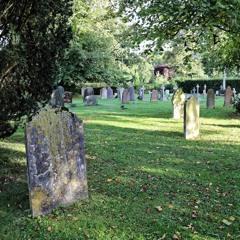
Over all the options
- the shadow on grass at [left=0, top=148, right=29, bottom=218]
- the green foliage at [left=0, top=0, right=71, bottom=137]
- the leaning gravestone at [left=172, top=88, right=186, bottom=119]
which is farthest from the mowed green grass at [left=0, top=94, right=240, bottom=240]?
the leaning gravestone at [left=172, top=88, right=186, bottom=119]

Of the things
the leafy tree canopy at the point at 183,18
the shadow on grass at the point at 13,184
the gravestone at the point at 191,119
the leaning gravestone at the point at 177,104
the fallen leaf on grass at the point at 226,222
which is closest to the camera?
the fallen leaf on grass at the point at 226,222

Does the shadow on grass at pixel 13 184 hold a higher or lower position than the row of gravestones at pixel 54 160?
lower

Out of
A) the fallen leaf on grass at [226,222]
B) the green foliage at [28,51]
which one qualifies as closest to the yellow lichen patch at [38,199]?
the green foliage at [28,51]

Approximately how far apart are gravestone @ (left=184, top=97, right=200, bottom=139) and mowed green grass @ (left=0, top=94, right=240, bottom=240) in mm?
607

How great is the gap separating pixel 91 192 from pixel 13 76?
270cm

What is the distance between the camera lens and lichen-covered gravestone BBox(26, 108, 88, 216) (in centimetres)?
408

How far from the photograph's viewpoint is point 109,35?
39.3m

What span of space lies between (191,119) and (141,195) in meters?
5.15

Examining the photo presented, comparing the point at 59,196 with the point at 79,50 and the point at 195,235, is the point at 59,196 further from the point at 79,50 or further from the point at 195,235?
the point at 79,50

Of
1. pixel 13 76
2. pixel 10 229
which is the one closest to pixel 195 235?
pixel 10 229

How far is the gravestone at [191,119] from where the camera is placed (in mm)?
9383

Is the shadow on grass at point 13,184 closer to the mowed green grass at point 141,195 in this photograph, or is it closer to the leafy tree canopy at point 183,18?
the mowed green grass at point 141,195

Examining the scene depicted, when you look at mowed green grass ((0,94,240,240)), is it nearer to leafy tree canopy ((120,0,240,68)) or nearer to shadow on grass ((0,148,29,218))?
shadow on grass ((0,148,29,218))

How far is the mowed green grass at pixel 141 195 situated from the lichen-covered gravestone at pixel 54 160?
0.19 meters
